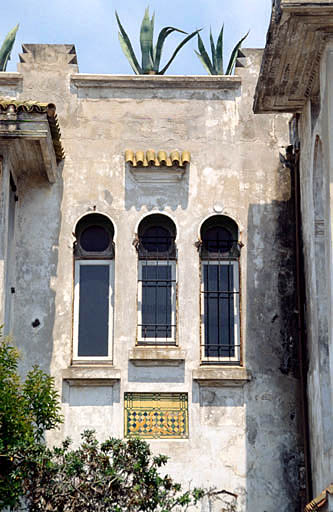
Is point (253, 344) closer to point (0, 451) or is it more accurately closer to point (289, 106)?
point (289, 106)

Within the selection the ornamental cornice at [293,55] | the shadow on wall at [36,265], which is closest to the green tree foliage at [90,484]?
the shadow on wall at [36,265]

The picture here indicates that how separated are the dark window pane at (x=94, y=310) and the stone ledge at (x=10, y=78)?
3.32 m

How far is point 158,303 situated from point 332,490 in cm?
515

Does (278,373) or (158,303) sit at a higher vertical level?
(158,303)

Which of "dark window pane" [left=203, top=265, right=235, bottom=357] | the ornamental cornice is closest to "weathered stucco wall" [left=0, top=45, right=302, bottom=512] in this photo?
"dark window pane" [left=203, top=265, right=235, bottom=357]

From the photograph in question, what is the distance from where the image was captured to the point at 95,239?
16859 millimetres

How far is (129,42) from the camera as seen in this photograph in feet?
60.6

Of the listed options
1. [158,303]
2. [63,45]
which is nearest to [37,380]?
[158,303]

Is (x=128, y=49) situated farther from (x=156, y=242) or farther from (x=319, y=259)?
(x=319, y=259)

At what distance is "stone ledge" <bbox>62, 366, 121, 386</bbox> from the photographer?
51.5ft

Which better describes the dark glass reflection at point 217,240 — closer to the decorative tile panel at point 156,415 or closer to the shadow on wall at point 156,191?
the shadow on wall at point 156,191

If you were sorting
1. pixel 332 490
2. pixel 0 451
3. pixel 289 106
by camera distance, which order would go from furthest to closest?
pixel 289 106 < pixel 0 451 < pixel 332 490

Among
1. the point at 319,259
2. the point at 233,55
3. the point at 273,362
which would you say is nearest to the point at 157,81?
the point at 233,55

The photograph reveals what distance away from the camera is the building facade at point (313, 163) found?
13484 millimetres
